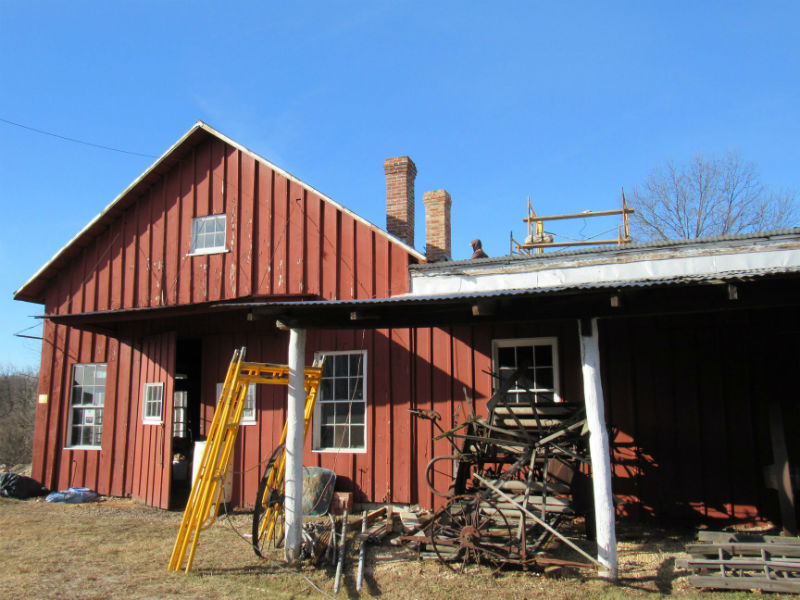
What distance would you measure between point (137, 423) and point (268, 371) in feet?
18.4

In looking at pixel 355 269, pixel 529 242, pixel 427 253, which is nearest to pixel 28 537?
pixel 355 269

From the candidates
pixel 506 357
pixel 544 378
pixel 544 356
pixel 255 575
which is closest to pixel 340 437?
→ pixel 506 357

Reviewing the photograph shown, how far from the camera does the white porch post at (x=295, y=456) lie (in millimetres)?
7344

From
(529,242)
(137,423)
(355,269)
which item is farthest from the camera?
(529,242)

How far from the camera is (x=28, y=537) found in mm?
8969

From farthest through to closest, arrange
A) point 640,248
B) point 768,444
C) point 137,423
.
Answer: point 137,423 < point 640,248 < point 768,444

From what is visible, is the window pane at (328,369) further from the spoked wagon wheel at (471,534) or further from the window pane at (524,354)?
the spoked wagon wheel at (471,534)

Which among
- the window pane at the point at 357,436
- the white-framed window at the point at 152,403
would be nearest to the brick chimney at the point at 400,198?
the window pane at the point at 357,436

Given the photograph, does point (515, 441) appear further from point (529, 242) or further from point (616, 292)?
point (529, 242)

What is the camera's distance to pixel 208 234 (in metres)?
12.5

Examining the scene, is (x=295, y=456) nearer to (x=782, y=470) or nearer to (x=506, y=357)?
(x=506, y=357)

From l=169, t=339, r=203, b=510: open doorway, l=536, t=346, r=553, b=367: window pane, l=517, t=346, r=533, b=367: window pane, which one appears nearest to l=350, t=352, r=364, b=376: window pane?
l=517, t=346, r=533, b=367: window pane

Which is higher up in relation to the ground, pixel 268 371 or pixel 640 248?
pixel 640 248

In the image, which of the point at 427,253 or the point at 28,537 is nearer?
the point at 28,537
